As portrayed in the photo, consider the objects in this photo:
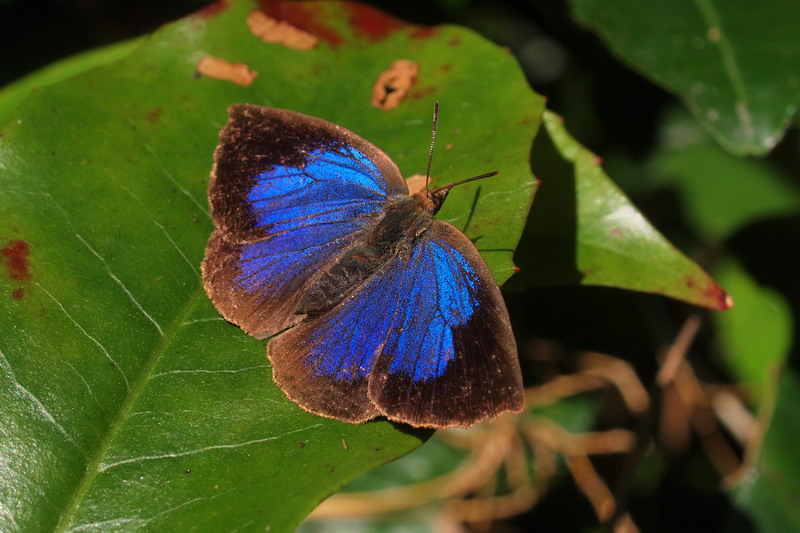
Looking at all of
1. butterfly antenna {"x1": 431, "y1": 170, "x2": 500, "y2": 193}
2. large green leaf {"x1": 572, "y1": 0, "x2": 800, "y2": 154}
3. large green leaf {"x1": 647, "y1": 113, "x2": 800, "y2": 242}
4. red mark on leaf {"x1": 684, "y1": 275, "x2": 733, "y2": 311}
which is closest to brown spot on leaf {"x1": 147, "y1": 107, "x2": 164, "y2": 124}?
butterfly antenna {"x1": 431, "y1": 170, "x2": 500, "y2": 193}

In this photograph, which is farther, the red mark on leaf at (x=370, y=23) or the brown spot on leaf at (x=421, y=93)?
the red mark on leaf at (x=370, y=23)

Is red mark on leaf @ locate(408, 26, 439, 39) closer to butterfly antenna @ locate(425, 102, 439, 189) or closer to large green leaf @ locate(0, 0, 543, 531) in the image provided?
large green leaf @ locate(0, 0, 543, 531)

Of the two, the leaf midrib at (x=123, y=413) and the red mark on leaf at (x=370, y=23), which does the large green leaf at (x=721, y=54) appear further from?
the leaf midrib at (x=123, y=413)

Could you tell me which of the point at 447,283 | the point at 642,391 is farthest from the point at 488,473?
the point at 447,283

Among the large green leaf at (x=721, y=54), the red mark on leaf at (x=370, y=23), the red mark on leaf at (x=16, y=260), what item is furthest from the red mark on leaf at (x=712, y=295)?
the red mark on leaf at (x=16, y=260)

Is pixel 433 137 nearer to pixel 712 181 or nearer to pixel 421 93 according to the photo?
pixel 421 93

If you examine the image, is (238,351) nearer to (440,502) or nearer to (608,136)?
(440,502)
